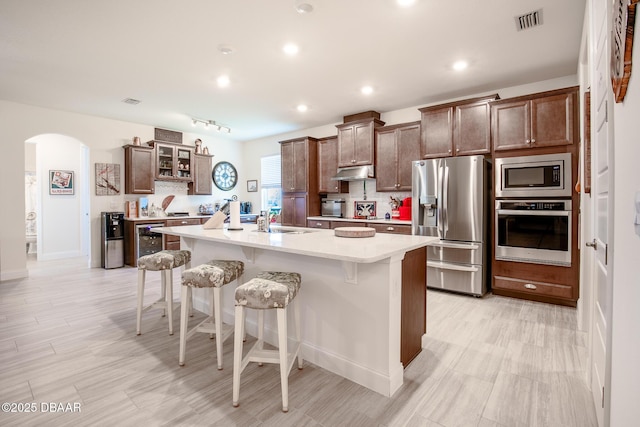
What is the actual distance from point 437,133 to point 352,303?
310cm

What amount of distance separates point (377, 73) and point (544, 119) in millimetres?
1944

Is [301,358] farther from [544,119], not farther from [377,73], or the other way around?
[544,119]

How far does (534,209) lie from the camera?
3.52 m

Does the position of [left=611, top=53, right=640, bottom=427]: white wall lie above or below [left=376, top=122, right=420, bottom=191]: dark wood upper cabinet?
below

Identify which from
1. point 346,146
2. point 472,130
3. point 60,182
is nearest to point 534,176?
point 472,130

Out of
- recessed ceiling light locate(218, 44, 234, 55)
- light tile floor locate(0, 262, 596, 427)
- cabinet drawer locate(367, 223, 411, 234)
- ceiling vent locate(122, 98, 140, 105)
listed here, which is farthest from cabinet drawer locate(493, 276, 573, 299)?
ceiling vent locate(122, 98, 140, 105)

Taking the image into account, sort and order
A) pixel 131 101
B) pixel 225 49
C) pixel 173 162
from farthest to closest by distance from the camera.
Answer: pixel 173 162 < pixel 131 101 < pixel 225 49

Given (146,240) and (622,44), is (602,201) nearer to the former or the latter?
(622,44)

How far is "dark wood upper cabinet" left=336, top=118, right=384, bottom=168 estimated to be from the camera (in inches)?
200

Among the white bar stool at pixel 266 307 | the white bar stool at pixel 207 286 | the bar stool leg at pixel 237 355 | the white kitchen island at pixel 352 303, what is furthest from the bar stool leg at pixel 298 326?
the white bar stool at pixel 207 286

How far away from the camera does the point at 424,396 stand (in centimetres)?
189

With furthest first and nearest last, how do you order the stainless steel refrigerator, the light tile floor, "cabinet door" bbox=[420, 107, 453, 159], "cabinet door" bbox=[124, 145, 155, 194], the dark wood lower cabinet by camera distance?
"cabinet door" bbox=[124, 145, 155, 194] → "cabinet door" bbox=[420, 107, 453, 159] → the stainless steel refrigerator → the dark wood lower cabinet → the light tile floor

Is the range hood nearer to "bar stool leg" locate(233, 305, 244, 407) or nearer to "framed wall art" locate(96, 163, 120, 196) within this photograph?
"bar stool leg" locate(233, 305, 244, 407)

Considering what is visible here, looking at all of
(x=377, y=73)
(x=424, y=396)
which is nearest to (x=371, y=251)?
(x=424, y=396)
